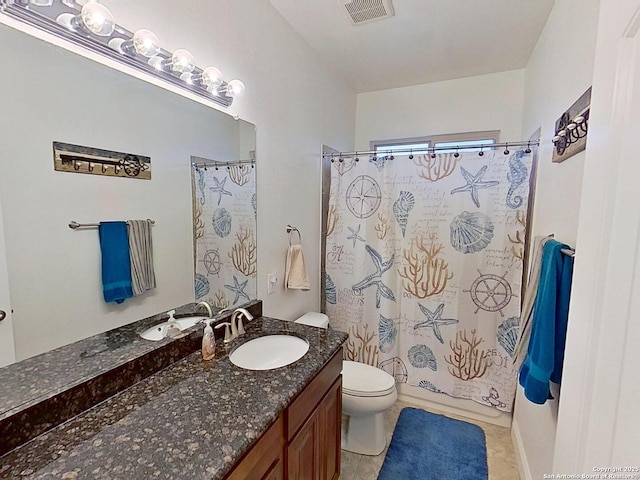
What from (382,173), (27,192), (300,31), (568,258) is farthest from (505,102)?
(27,192)

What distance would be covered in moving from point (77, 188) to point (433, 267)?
6.90 ft

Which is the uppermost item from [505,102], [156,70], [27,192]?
[505,102]

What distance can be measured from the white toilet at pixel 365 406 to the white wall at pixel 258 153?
2.05 feet

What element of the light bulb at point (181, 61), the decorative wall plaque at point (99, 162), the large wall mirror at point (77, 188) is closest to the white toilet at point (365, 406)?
the large wall mirror at point (77, 188)

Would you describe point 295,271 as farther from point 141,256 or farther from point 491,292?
point 491,292

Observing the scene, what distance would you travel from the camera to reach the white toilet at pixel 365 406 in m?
1.85

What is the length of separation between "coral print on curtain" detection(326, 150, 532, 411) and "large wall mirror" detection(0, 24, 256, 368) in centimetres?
138

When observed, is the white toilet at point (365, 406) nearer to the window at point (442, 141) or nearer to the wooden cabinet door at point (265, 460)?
the wooden cabinet door at point (265, 460)

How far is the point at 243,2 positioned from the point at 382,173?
1367 mm

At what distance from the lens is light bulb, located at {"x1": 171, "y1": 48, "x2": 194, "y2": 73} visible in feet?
4.09

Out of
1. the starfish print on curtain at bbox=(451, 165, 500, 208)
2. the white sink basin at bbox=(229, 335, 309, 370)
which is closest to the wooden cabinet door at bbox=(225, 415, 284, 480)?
the white sink basin at bbox=(229, 335, 309, 370)

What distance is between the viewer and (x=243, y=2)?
1620 mm

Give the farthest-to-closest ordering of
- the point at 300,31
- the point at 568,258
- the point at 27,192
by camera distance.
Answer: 1. the point at 300,31
2. the point at 568,258
3. the point at 27,192

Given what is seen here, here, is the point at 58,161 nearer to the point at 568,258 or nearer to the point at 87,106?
the point at 87,106
